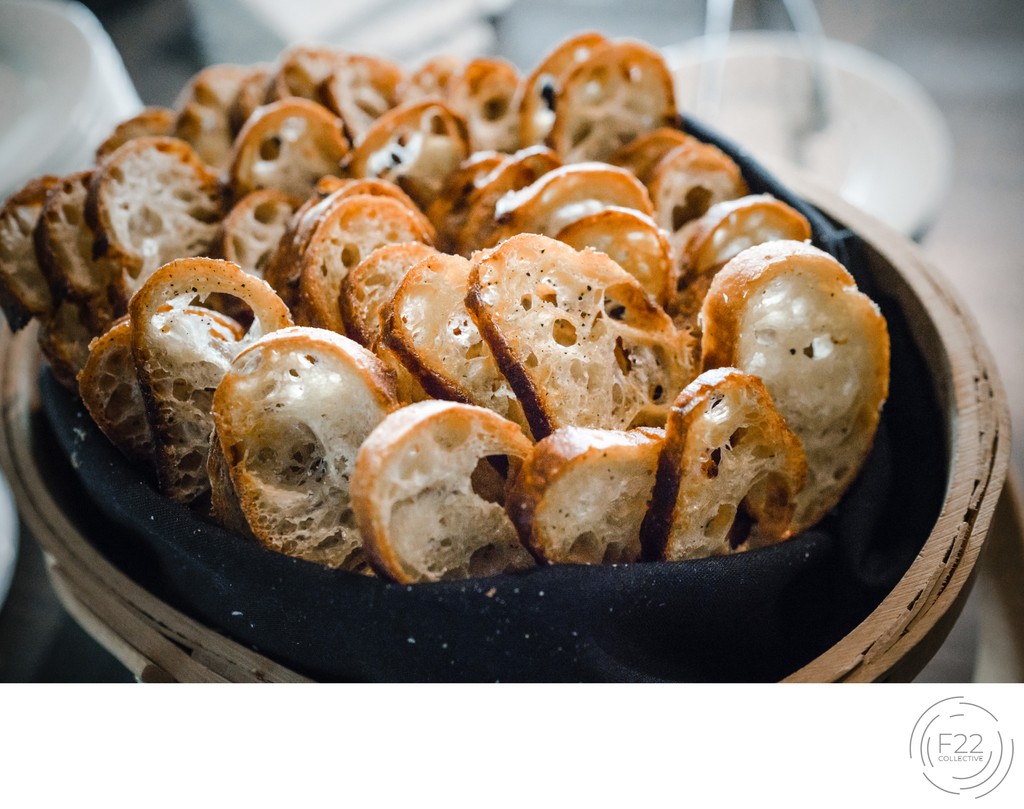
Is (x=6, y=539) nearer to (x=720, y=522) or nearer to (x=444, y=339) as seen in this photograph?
(x=444, y=339)

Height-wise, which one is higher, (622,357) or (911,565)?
(622,357)

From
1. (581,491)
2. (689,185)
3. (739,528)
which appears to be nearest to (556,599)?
(581,491)

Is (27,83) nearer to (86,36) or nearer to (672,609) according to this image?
(86,36)

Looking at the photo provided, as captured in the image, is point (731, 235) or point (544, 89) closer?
point (731, 235)

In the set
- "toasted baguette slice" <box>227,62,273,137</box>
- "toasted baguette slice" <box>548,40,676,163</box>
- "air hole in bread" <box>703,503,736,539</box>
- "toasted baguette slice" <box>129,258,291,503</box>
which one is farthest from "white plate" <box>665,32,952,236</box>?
"toasted baguette slice" <box>129,258,291,503</box>

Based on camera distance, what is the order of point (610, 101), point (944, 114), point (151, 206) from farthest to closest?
point (944, 114)
point (610, 101)
point (151, 206)

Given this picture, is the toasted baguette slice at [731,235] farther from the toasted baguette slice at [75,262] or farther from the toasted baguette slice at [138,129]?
the toasted baguette slice at [138,129]
